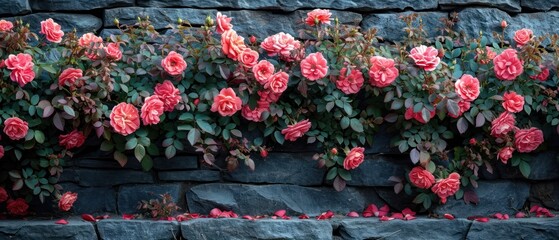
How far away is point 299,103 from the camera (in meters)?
2.88

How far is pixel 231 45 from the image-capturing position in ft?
9.21

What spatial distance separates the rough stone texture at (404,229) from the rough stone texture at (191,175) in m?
0.51

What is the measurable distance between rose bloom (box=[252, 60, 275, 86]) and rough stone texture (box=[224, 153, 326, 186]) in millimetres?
321

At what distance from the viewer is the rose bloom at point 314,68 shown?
2.81 metres

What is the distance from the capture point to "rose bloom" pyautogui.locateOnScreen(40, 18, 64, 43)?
2.83 meters

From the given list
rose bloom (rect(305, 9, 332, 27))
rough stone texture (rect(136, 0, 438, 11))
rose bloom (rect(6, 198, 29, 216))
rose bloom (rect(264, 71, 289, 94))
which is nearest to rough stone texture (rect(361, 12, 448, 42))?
rough stone texture (rect(136, 0, 438, 11))

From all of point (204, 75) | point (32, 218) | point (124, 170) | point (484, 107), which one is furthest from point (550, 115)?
point (32, 218)

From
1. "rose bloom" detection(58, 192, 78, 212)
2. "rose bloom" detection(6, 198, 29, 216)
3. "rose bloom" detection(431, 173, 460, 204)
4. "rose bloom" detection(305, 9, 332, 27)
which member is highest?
"rose bloom" detection(305, 9, 332, 27)

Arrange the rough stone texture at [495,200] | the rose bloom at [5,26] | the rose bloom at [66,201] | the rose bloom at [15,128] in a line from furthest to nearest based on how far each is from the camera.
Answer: the rough stone texture at [495,200]
the rose bloom at [5,26]
the rose bloom at [66,201]
the rose bloom at [15,128]

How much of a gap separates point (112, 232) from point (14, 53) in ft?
2.47

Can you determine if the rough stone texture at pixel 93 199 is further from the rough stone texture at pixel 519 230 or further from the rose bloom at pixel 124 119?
the rough stone texture at pixel 519 230

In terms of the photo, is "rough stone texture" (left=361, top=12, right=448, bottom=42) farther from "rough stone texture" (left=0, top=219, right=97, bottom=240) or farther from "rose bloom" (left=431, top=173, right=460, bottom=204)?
"rough stone texture" (left=0, top=219, right=97, bottom=240)

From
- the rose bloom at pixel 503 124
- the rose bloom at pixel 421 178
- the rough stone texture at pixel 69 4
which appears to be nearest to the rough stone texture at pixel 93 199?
the rough stone texture at pixel 69 4

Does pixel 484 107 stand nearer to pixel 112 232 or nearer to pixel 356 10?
pixel 356 10
